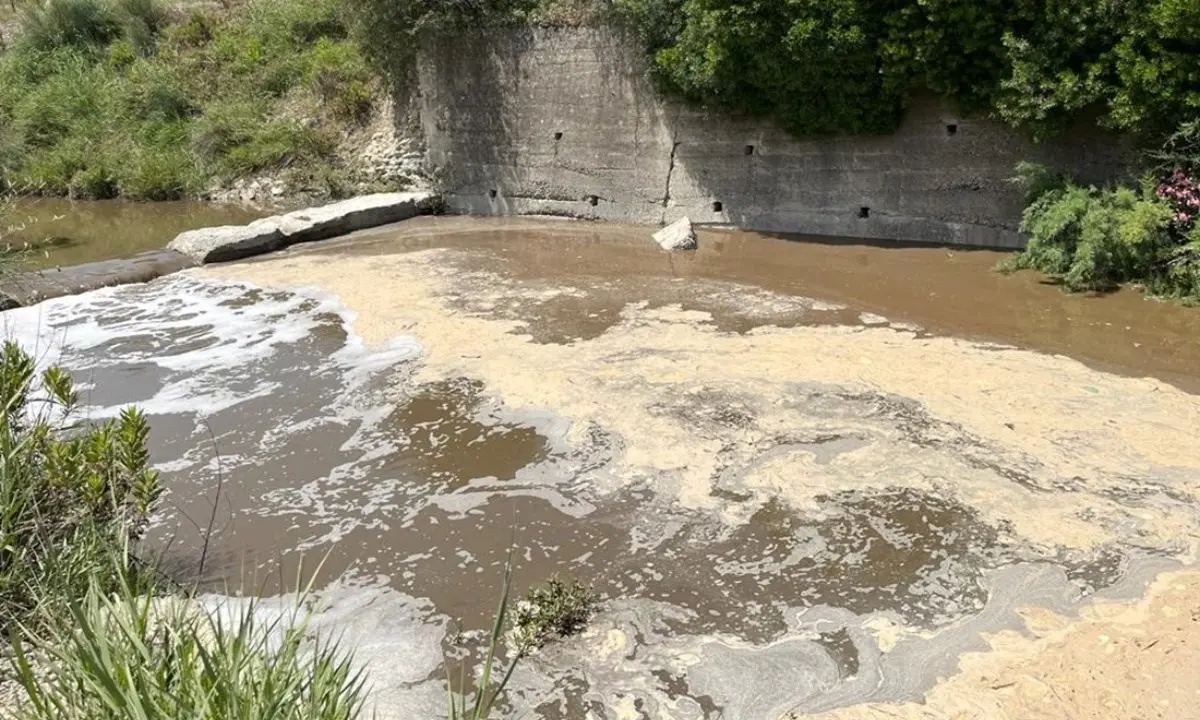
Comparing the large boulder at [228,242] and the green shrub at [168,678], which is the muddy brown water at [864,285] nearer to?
the large boulder at [228,242]

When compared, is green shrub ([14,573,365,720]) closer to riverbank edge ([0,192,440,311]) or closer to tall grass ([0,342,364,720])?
tall grass ([0,342,364,720])

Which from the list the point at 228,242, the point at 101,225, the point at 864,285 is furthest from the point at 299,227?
the point at 864,285

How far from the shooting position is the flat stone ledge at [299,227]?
11.7m

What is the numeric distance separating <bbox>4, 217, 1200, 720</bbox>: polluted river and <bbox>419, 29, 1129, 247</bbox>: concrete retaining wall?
180 cm

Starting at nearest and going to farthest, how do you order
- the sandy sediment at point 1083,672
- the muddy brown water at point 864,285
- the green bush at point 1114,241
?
1. the sandy sediment at point 1083,672
2. the muddy brown water at point 864,285
3. the green bush at point 1114,241

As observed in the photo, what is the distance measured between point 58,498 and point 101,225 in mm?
12852

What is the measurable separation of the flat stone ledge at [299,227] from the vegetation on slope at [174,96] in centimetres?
208

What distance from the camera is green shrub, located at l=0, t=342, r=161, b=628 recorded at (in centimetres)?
297

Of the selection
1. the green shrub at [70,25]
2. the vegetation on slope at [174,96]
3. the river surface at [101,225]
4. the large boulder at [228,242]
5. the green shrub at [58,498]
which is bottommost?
the river surface at [101,225]

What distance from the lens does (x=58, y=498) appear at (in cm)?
349

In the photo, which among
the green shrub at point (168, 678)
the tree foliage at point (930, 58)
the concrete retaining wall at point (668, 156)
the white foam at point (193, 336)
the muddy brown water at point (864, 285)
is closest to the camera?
the green shrub at point (168, 678)

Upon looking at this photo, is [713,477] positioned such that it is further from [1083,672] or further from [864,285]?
[864,285]

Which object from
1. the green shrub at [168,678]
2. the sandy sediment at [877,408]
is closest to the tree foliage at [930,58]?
the sandy sediment at [877,408]

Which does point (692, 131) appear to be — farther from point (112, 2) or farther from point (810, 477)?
point (112, 2)
